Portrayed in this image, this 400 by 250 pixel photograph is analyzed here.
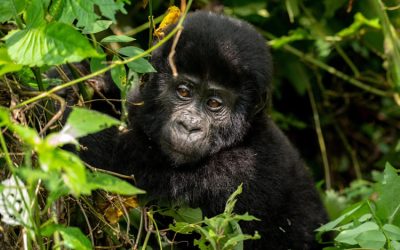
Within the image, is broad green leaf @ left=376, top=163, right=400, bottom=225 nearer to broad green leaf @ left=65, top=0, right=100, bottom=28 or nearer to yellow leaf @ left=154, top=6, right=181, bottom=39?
yellow leaf @ left=154, top=6, right=181, bottom=39

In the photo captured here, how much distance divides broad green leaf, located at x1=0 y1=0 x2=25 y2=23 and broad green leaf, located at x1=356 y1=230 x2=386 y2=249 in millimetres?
1570

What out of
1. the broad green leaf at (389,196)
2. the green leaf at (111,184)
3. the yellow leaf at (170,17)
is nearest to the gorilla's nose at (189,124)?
the yellow leaf at (170,17)

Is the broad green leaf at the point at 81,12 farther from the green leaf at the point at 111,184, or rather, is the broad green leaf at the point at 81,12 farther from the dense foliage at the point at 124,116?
the green leaf at the point at 111,184

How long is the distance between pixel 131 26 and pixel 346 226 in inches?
120

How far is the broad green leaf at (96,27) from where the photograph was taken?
8.08 feet

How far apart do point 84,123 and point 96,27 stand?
779 millimetres

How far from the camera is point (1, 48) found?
2.38 metres

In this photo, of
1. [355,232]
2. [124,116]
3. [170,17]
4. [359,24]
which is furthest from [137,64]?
[359,24]

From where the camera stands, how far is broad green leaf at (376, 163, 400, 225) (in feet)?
10.3

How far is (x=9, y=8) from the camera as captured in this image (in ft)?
8.07

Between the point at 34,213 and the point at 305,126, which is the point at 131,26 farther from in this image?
the point at 34,213

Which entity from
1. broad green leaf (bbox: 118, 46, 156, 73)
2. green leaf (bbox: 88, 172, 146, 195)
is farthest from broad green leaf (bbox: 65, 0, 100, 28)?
green leaf (bbox: 88, 172, 146, 195)

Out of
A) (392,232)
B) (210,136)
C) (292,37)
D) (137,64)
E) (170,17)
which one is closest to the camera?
(137,64)

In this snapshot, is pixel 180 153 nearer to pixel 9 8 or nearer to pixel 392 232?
pixel 392 232
